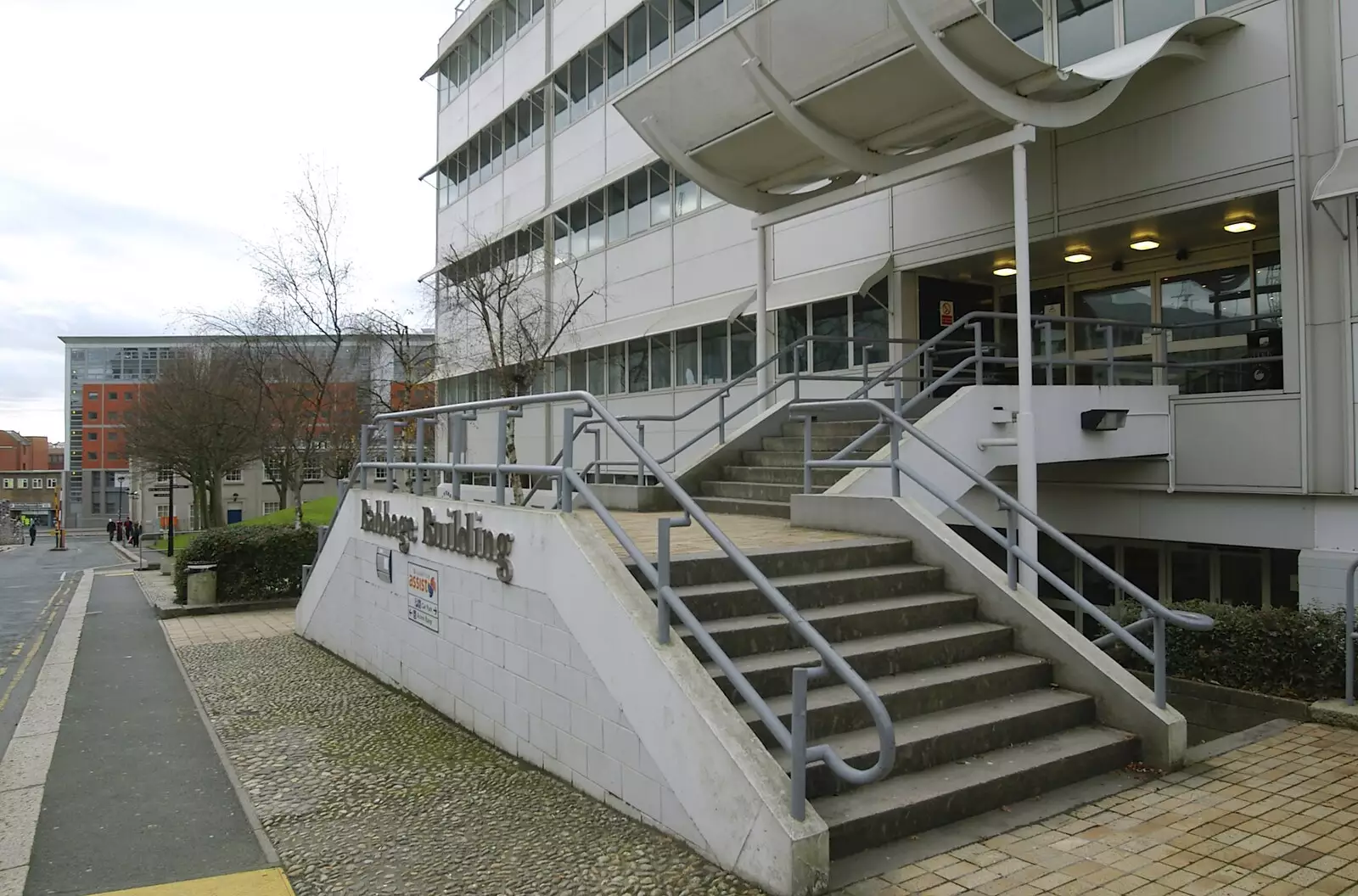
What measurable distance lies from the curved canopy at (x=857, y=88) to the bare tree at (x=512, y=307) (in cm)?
907

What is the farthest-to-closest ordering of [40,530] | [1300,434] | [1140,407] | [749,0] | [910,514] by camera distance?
[40,530]
[749,0]
[1140,407]
[1300,434]
[910,514]

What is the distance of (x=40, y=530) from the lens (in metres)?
105

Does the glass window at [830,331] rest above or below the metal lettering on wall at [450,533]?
above

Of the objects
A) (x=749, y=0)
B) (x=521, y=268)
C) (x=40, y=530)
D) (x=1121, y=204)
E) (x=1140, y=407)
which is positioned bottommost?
(x=40, y=530)

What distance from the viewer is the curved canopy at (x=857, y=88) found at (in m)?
8.74

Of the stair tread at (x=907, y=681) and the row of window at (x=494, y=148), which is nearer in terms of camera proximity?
the stair tread at (x=907, y=681)

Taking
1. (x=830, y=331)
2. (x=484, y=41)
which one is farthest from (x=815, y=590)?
(x=484, y=41)

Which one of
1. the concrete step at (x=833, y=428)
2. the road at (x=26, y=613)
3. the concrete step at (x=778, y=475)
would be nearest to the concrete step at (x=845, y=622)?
the concrete step at (x=778, y=475)

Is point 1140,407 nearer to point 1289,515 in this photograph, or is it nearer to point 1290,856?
point 1289,515

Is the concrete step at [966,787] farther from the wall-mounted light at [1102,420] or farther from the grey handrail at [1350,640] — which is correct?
the wall-mounted light at [1102,420]

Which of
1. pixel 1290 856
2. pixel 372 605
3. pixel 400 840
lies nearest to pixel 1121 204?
pixel 1290 856

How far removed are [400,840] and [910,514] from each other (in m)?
4.08

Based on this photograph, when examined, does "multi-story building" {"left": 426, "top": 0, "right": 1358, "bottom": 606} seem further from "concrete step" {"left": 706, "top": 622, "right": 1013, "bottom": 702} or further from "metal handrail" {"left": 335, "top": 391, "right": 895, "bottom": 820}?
"metal handrail" {"left": 335, "top": 391, "right": 895, "bottom": 820}

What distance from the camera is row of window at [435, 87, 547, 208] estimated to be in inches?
984
